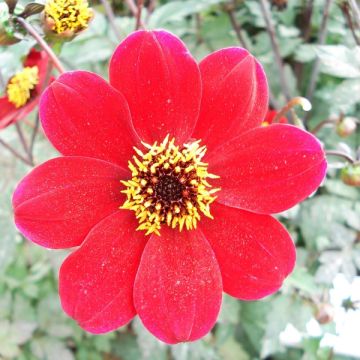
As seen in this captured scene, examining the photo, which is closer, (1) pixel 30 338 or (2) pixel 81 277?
(2) pixel 81 277

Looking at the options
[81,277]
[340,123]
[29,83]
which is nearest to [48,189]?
[81,277]

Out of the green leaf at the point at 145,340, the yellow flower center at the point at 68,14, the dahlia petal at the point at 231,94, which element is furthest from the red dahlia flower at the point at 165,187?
the green leaf at the point at 145,340

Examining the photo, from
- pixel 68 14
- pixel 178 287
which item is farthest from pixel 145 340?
pixel 68 14

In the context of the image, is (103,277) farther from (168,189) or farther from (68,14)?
(68,14)

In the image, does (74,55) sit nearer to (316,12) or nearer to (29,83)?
(29,83)

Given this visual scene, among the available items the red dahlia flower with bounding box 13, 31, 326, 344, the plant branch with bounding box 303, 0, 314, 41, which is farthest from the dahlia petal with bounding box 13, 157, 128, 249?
→ the plant branch with bounding box 303, 0, 314, 41

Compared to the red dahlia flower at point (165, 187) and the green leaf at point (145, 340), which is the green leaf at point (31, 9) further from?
the green leaf at point (145, 340)
